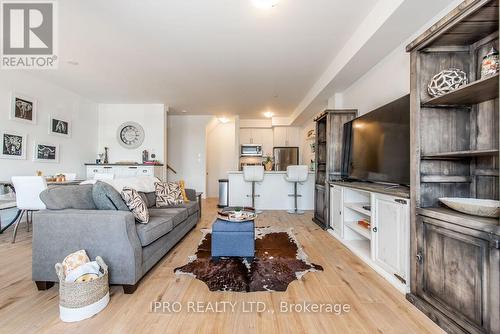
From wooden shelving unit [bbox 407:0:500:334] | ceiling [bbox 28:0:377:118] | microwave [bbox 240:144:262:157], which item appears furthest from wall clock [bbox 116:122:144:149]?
wooden shelving unit [bbox 407:0:500:334]

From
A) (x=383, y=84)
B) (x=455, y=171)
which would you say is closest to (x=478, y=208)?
(x=455, y=171)

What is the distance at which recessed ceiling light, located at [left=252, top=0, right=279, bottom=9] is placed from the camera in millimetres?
2277

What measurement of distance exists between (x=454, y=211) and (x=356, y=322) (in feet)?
3.25

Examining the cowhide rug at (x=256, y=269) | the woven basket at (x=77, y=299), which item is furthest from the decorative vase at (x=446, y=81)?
the woven basket at (x=77, y=299)

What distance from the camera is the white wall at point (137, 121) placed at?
6.12 m

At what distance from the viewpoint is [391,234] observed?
7.00 ft

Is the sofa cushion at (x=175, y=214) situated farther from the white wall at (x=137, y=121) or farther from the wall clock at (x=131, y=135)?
the wall clock at (x=131, y=135)

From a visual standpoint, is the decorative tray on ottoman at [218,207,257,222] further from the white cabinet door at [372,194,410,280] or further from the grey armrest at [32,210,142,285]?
the white cabinet door at [372,194,410,280]

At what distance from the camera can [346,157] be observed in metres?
3.70

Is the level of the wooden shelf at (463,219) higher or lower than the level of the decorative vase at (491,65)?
lower

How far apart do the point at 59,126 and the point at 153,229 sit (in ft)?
13.9

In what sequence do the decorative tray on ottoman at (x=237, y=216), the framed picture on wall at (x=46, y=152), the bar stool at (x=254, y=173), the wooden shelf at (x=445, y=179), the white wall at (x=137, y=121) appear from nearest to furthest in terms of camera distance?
the wooden shelf at (x=445, y=179), the decorative tray on ottoman at (x=237, y=216), the framed picture on wall at (x=46, y=152), the bar stool at (x=254, y=173), the white wall at (x=137, y=121)

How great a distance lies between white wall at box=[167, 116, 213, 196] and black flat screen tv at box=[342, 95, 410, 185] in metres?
4.86

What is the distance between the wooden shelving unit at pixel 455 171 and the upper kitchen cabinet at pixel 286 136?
6208mm
